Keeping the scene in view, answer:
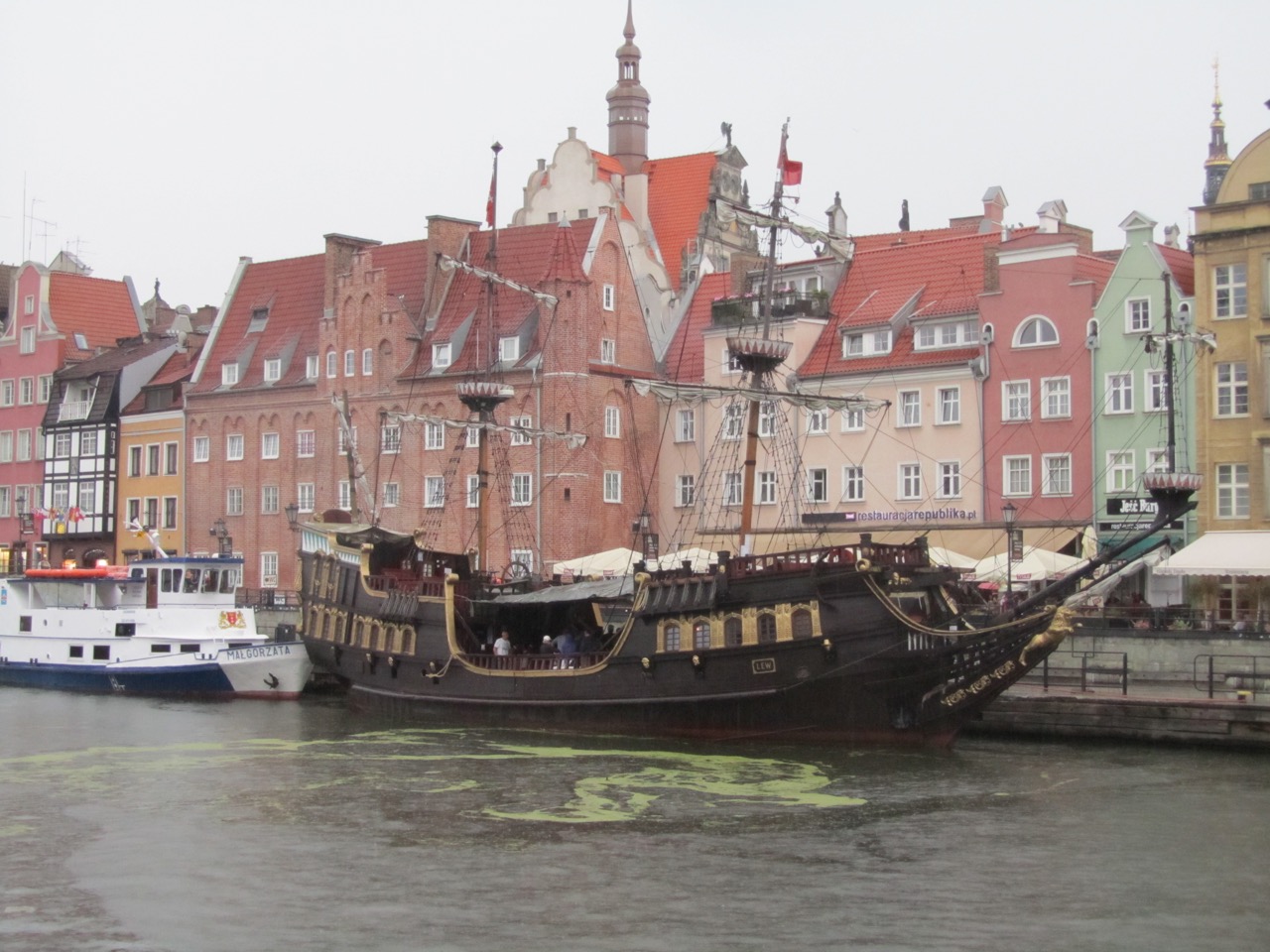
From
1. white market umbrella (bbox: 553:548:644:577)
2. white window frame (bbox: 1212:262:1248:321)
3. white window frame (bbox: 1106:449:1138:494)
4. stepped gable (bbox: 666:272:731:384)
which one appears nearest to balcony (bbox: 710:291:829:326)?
stepped gable (bbox: 666:272:731:384)

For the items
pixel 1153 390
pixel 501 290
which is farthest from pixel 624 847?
pixel 501 290

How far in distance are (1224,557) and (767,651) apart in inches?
675

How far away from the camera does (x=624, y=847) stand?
25688mm

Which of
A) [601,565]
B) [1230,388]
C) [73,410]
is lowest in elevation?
[601,565]

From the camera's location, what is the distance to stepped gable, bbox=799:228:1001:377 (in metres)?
59.9

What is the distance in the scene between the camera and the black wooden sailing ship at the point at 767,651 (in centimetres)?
3612

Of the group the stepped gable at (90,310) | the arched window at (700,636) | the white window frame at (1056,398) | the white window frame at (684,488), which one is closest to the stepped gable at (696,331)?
the white window frame at (684,488)

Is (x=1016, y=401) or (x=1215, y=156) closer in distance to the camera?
(x=1016, y=401)

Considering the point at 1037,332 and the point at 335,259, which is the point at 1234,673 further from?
the point at 335,259

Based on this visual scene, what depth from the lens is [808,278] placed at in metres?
66.0

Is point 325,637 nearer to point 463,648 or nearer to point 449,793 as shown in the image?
point 463,648

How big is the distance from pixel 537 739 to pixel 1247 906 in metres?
19.6

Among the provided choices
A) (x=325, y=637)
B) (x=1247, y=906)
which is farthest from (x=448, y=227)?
(x=1247, y=906)

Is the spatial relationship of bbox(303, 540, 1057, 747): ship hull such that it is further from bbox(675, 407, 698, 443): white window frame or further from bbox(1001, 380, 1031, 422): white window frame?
bbox(675, 407, 698, 443): white window frame
